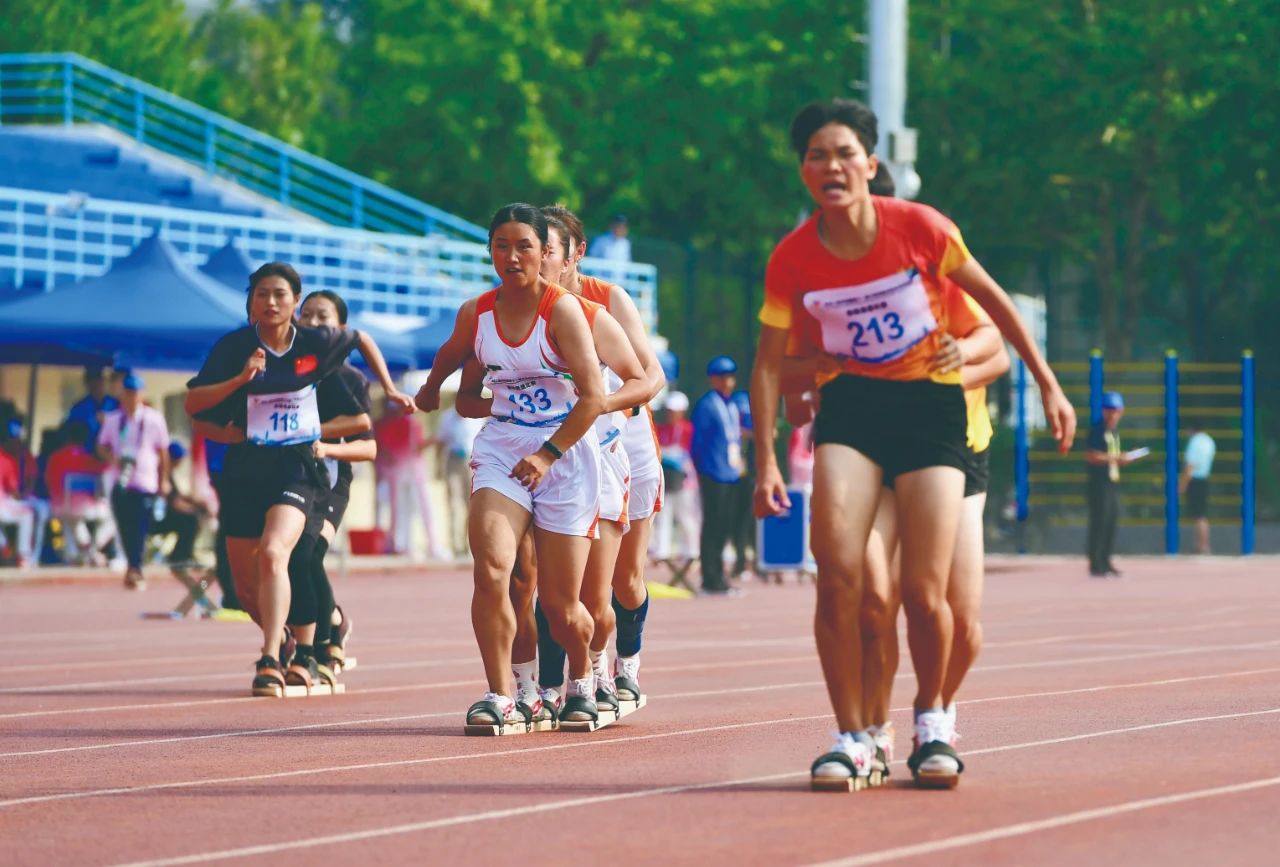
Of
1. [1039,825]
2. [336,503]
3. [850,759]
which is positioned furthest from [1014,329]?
[336,503]

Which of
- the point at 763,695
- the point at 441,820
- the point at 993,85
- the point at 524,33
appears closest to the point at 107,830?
the point at 441,820

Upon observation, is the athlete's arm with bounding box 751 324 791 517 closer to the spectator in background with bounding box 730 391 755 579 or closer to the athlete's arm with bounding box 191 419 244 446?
the athlete's arm with bounding box 191 419 244 446

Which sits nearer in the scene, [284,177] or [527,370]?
[527,370]

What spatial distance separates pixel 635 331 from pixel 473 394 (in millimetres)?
835

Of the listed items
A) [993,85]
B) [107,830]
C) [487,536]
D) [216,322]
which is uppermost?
[993,85]

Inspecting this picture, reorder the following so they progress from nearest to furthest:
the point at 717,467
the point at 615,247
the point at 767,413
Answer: the point at 767,413 → the point at 717,467 → the point at 615,247

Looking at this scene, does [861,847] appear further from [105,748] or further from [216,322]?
[216,322]

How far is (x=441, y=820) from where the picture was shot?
7.55m

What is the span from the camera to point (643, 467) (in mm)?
11617

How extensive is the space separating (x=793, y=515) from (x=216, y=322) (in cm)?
579

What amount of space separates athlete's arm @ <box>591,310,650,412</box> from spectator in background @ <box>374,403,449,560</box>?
1851 centimetres

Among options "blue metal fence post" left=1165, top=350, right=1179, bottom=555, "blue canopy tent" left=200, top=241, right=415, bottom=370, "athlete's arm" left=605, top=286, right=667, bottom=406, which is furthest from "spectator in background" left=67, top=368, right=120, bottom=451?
"athlete's arm" left=605, top=286, right=667, bottom=406

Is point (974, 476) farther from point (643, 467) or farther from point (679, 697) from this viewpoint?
point (679, 697)

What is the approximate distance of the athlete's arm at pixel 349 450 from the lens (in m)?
12.8
